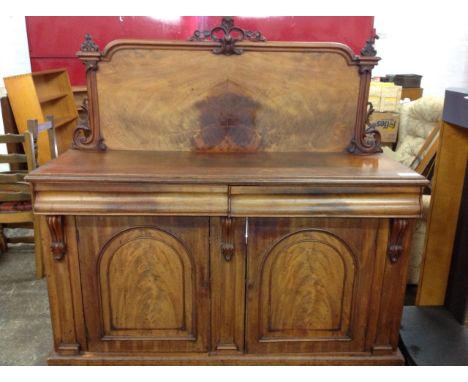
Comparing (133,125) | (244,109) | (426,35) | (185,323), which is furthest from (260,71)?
(426,35)

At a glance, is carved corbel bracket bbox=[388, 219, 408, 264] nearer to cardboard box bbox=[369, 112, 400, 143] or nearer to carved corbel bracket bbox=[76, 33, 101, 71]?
carved corbel bracket bbox=[76, 33, 101, 71]

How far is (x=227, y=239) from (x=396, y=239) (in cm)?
67

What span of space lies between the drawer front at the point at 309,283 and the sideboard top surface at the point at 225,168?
0.18 metres

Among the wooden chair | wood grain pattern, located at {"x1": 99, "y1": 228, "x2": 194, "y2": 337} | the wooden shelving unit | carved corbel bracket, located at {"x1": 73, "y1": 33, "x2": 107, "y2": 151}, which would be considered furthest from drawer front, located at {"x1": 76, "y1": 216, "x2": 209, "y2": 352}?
the wooden shelving unit

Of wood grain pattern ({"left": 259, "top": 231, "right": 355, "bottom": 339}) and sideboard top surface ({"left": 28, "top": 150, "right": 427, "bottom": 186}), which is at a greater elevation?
sideboard top surface ({"left": 28, "top": 150, "right": 427, "bottom": 186})

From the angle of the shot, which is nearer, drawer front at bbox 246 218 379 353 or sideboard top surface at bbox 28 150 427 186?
sideboard top surface at bbox 28 150 427 186

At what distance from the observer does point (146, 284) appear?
1772 mm

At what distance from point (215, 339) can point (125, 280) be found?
46 cm

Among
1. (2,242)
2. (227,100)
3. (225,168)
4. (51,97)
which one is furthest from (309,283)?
(51,97)

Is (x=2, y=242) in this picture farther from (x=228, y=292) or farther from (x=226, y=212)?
(x=226, y=212)

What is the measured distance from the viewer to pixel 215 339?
1.85m

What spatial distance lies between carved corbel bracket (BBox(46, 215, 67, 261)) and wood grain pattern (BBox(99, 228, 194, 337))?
0.16 meters

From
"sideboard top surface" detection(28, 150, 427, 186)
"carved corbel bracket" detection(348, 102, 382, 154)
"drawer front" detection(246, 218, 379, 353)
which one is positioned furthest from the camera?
"carved corbel bracket" detection(348, 102, 382, 154)

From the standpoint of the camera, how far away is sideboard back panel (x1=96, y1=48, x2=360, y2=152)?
6.33ft
